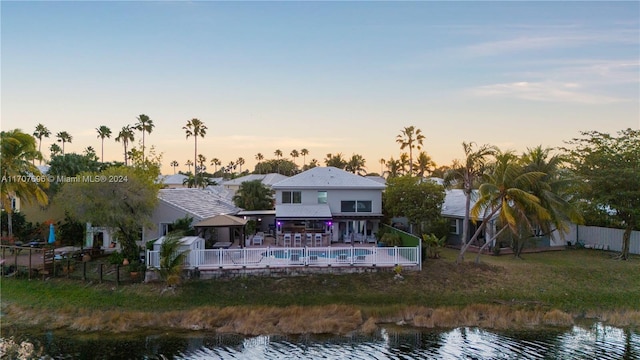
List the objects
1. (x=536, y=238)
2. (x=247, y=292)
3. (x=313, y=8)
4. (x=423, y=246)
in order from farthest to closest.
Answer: (x=536, y=238), (x=313, y=8), (x=423, y=246), (x=247, y=292)

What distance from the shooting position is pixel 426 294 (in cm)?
1961

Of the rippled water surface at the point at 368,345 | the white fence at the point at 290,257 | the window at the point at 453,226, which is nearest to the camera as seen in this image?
the rippled water surface at the point at 368,345

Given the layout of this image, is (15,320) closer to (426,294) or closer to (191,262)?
(191,262)

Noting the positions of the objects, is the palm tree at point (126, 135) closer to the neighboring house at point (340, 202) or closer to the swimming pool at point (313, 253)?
the neighboring house at point (340, 202)

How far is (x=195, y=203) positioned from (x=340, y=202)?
1110 centimetres

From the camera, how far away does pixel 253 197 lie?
39438 mm

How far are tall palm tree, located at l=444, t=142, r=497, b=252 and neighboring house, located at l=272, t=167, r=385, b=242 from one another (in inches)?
271

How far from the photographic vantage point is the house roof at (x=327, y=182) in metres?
30.7

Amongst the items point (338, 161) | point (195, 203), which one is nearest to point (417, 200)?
point (195, 203)

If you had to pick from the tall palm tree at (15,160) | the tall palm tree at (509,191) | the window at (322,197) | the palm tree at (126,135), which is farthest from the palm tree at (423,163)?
the tall palm tree at (15,160)

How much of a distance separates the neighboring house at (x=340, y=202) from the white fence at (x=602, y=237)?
15944 mm

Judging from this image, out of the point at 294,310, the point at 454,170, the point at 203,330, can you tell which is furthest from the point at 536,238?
the point at 203,330

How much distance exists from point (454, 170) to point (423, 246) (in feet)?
16.7

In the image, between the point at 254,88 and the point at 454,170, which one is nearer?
the point at 454,170
